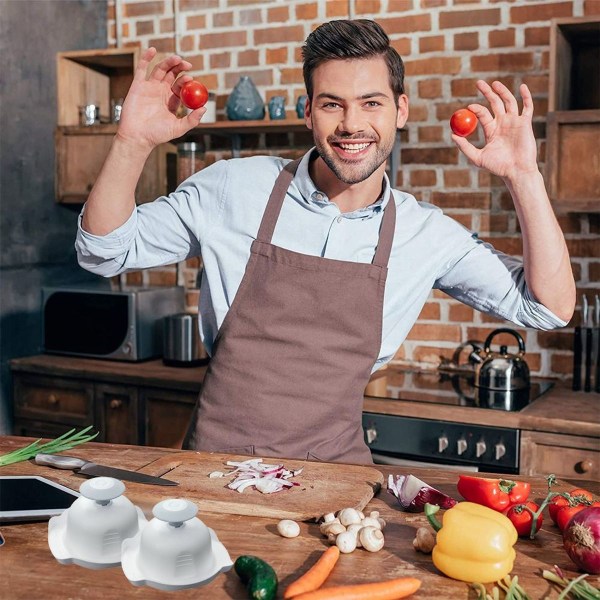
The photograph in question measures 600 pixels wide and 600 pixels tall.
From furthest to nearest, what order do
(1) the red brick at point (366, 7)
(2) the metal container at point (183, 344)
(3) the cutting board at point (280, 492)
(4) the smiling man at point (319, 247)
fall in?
(1) the red brick at point (366, 7) → (2) the metal container at point (183, 344) → (4) the smiling man at point (319, 247) → (3) the cutting board at point (280, 492)

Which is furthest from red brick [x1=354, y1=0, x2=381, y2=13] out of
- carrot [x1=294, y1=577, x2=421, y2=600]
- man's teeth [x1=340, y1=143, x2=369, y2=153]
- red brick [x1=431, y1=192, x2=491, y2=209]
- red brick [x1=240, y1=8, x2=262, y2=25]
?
carrot [x1=294, y1=577, x2=421, y2=600]

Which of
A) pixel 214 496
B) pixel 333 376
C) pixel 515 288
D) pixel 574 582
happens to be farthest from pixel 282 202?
pixel 574 582

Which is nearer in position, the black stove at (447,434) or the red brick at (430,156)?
the black stove at (447,434)

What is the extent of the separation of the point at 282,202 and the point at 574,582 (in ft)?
4.24

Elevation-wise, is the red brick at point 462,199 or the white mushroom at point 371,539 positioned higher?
the red brick at point 462,199

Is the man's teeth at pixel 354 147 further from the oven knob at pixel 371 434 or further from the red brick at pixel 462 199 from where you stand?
the red brick at pixel 462 199

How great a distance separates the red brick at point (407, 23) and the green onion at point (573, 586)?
2.83m

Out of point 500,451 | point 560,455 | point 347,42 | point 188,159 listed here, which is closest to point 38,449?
point 347,42

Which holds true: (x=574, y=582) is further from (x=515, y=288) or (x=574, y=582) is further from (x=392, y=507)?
(x=515, y=288)

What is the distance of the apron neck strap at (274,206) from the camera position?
2143mm

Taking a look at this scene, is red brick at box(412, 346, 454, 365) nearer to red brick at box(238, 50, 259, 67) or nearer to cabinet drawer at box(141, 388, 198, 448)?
cabinet drawer at box(141, 388, 198, 448)

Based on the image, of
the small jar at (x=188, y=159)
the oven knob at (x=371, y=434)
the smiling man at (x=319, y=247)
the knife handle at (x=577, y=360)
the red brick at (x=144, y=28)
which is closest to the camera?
the smiling man at (x=319, y=247)

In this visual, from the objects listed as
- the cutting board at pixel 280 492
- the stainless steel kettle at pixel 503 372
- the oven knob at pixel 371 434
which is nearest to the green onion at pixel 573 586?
the cutting board at pixel 280 492

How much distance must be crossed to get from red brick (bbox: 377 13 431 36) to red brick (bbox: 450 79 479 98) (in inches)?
10.5
